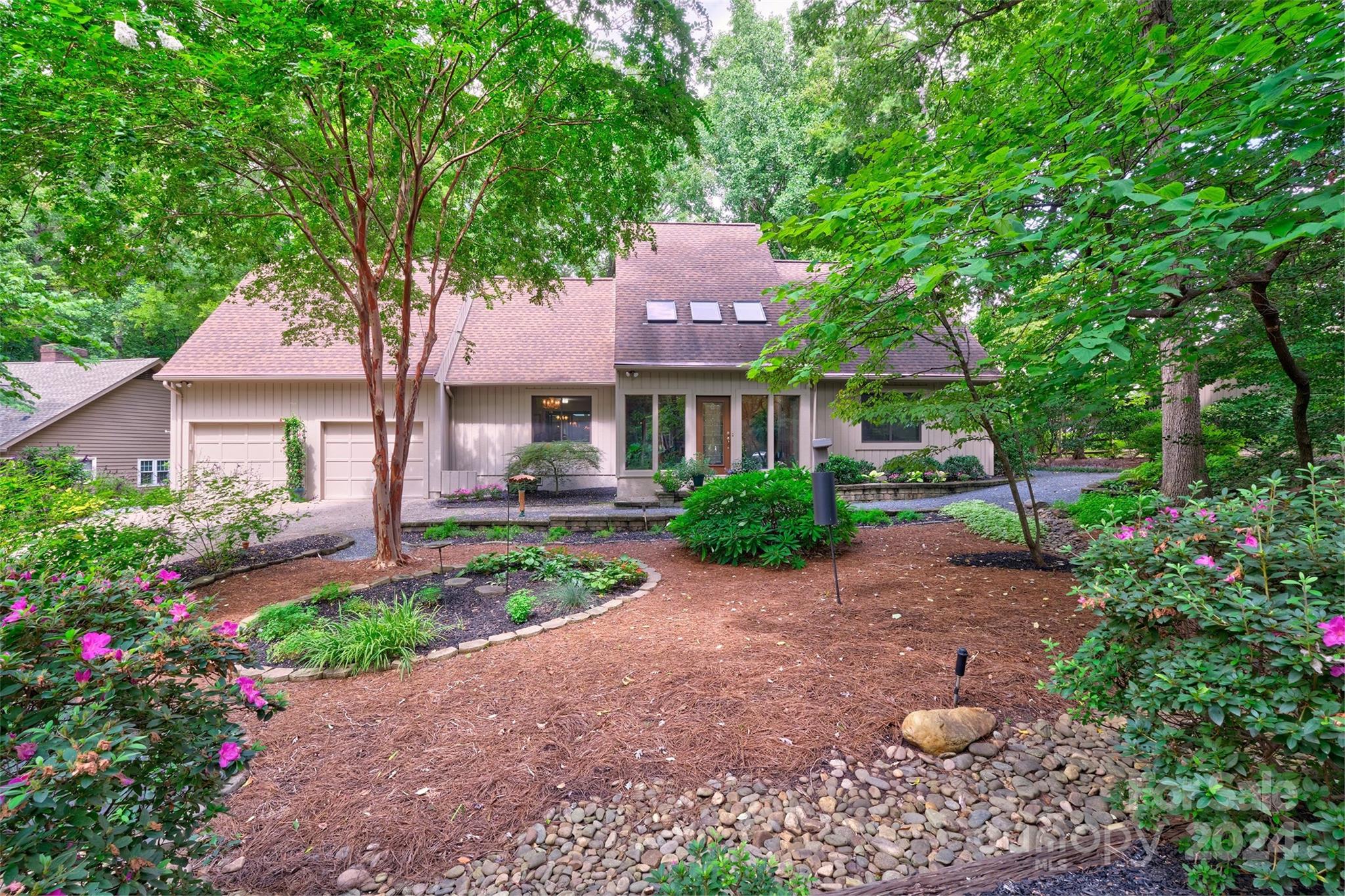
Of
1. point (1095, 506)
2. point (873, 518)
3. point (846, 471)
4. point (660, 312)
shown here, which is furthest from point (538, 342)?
point (1095, 506)

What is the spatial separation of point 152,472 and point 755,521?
17.9m

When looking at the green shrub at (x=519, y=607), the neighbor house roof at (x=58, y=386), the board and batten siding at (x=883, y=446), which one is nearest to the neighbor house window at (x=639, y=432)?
the board and batten siding at (x=883, y=446)

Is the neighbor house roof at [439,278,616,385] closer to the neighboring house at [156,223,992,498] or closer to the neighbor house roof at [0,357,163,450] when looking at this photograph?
the neighboring house at [156,223,992,498]

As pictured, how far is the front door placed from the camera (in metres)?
11.4

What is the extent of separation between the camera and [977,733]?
7.89 feet

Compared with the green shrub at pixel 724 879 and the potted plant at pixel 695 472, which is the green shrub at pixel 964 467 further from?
the green shrub at pixel 724 879

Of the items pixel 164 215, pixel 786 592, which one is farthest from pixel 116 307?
pixel 786 592

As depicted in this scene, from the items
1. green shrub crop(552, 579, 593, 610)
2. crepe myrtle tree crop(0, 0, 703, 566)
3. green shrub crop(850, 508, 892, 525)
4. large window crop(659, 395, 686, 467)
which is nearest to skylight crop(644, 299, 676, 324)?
large window crop(659, 395, 686, 467)

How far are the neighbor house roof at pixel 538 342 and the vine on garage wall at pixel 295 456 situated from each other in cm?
337

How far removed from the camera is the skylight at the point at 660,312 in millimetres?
11945

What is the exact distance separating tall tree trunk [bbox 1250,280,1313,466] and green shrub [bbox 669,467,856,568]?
11.4 ft

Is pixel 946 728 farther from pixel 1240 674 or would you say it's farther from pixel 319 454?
pixel 319 454

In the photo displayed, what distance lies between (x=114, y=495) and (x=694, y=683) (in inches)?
244

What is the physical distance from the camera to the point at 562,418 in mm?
12906
